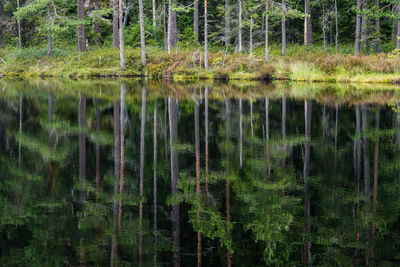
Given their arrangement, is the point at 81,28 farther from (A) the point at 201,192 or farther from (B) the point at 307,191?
(B) the point at 307,191

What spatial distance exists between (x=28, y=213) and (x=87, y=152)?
Answer: 3844mm

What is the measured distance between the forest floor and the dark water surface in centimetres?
1749

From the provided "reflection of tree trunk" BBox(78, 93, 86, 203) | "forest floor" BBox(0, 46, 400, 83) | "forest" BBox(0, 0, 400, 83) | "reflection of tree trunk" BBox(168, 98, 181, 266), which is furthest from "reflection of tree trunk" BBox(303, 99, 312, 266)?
"forest floor" BBox(0, 46, 400, 83)

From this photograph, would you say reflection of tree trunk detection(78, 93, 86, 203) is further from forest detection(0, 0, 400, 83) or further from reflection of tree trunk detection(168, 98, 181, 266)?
forest detection(0, 0, 400, 83)

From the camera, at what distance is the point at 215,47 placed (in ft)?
151

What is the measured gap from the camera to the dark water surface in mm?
5219

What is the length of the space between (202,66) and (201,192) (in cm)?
3172

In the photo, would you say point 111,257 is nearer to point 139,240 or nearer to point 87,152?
point 139,240

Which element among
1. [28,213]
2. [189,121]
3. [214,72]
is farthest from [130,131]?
[214,72]

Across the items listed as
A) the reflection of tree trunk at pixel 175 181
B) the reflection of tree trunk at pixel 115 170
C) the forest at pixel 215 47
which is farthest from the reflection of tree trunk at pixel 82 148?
the forest at pixel 215 47

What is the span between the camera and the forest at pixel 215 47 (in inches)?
1299

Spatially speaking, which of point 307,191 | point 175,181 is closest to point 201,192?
point 175,181

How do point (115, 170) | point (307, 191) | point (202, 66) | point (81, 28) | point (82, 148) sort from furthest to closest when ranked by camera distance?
point (81, 28)
point (202, 66)
point (82, 148)
point (115, 170)
point (307, 191)

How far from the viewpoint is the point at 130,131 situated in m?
12.9
